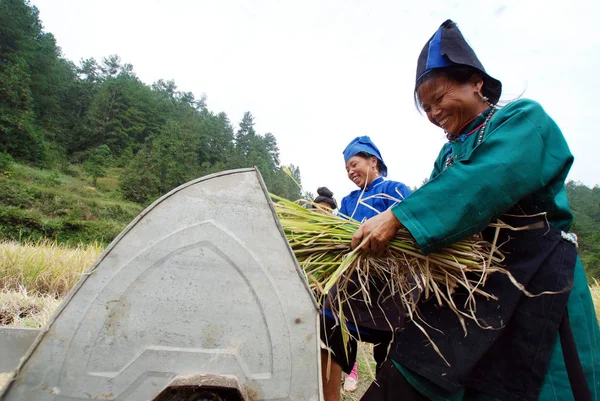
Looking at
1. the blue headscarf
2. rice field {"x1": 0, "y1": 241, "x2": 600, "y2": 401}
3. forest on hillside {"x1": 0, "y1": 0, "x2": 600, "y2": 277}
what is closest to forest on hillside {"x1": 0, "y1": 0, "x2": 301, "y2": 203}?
forest on hillside {"x1": 0, "y1": 0, "x2": 600, "y2": 277}

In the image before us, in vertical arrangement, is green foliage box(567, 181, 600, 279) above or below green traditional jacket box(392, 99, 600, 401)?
above

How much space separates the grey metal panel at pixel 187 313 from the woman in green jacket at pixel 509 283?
1.42 ft

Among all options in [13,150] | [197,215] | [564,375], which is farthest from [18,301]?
[13,150]

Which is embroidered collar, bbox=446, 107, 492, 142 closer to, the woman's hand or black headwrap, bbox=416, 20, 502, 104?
black headwrap, bbox=416, 20, 502, 104

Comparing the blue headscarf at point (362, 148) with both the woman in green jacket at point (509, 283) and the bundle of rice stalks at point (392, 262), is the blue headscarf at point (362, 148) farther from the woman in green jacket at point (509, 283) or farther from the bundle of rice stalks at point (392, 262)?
the woman in green jacket at point (509, 283)

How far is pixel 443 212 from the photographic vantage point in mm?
978

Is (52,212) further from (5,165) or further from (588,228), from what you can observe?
(588,228)

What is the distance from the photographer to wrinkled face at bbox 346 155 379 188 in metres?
2.49

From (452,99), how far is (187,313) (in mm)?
1281

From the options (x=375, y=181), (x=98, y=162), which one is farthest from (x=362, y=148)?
(x=98, y=162)

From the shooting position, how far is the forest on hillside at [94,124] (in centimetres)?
3331

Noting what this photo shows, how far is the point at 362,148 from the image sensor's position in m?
2.49

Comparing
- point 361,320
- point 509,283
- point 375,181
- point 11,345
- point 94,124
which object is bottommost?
point 11,345

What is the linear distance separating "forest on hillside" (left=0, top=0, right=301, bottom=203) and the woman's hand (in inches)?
906
